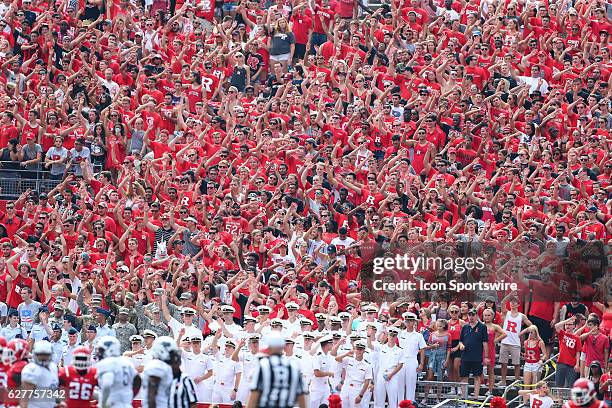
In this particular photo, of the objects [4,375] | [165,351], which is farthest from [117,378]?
Answer: [4,375]

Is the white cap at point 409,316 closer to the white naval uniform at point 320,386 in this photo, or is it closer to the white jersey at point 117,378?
the white naval uniform at point 320,386

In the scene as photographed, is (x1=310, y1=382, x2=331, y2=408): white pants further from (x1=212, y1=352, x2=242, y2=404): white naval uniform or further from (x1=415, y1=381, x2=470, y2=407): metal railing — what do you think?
(x1=415, y1=381, x2=470, y2=407): metal railing

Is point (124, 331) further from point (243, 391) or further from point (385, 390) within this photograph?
point (385, 390)

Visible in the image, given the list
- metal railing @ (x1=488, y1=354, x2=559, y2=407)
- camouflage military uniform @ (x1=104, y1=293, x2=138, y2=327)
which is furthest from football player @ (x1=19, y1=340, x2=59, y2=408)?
metal railing @ (x1=488, y1=354, x2=559, y2=407)

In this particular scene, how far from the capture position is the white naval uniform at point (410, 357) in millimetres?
24672

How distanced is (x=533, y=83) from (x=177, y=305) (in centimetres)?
900

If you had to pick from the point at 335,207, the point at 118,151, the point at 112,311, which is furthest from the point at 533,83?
the point at 112,311

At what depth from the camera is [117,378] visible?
1836 cm

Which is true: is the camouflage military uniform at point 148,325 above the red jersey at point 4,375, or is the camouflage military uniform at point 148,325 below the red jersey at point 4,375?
above

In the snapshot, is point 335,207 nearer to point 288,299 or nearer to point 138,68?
point 288,299

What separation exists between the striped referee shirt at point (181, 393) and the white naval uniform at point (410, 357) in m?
6.58

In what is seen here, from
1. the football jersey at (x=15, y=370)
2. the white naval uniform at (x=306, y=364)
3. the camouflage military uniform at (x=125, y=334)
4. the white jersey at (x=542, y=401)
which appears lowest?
the football jersey at (x=15, y=370)

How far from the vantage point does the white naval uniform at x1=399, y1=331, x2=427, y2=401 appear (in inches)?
971

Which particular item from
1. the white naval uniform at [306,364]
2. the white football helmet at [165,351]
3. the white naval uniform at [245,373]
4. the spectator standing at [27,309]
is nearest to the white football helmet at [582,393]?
the white football helmet at [165,351]
